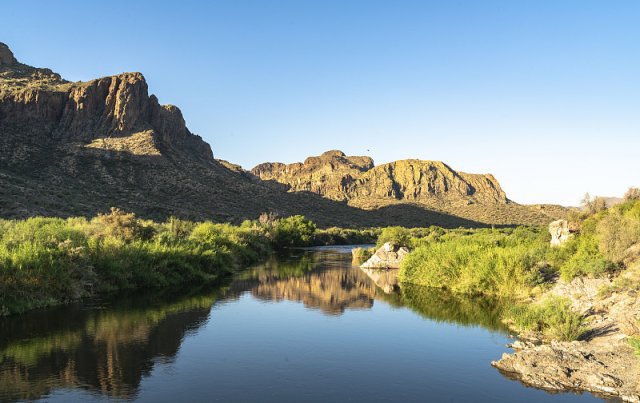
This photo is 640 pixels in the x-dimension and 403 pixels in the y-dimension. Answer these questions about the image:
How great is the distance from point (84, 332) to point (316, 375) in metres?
9.73

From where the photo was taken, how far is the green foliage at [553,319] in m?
16.6

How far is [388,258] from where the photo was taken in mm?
44594

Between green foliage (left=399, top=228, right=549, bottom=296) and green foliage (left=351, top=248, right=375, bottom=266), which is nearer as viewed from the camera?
green foliage (left=399, top=228, right=549, bottom=296)

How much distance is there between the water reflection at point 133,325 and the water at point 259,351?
5 centimetres

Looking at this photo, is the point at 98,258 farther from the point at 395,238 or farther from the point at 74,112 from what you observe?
the point at 74,112

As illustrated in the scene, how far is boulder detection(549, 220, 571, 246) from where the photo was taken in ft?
96.0

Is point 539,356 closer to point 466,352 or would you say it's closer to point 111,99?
point 466,352

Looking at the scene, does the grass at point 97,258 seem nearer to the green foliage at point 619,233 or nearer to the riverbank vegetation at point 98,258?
the riverbank vegetation at point 98,258

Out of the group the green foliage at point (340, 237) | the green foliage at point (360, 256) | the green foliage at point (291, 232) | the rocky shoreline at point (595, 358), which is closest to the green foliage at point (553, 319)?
the rocky shoreline at point (595, 358)

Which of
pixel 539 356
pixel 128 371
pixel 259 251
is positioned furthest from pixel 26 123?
pixel 539 356

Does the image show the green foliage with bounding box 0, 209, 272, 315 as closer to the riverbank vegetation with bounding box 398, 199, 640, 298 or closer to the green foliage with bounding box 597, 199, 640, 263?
the riverbank vegetation with bounding box 398, 199, 640, 298

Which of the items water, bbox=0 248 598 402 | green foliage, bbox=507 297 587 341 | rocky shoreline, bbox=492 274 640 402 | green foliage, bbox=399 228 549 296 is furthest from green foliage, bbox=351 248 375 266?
rocky shoreline, bbox=492 274 640 402

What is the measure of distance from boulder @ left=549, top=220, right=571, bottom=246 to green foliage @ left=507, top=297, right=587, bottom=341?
34.0ft

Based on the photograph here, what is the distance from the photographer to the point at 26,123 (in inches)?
3492
